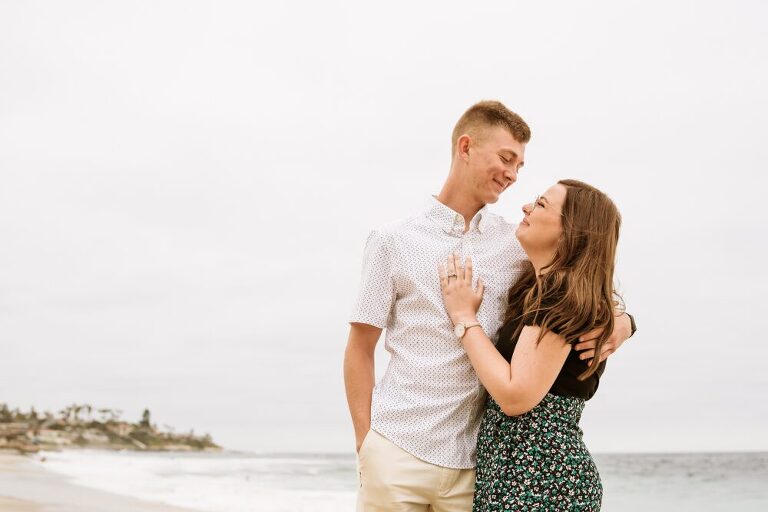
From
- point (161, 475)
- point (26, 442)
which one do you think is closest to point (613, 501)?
point (161, 475)

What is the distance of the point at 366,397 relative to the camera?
3146 millimetres

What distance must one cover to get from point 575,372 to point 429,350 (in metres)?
0.53

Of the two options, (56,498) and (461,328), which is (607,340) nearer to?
(461,328)

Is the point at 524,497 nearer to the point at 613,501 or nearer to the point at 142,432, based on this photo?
the point at 613,501

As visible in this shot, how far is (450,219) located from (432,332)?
0.47 meters

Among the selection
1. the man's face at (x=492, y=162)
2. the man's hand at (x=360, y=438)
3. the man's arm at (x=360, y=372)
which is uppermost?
the man's face at (x=492, y=162)

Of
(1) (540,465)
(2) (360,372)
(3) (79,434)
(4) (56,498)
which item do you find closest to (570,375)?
(1) (540,465)

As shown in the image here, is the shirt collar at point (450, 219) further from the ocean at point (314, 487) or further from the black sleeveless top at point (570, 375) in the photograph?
the ocean at point (314, 487)

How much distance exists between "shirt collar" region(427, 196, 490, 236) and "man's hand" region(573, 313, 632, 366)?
0.63 m

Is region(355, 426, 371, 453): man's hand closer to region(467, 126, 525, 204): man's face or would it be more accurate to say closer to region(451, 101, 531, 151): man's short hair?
region(467, 126, 525, 204): man's face

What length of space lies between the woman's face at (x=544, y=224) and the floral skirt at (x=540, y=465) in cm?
53

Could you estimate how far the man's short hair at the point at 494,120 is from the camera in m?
3.28

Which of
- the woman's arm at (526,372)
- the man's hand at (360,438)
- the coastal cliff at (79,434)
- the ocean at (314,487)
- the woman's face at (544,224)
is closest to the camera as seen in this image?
the woman's arm at (526,372)

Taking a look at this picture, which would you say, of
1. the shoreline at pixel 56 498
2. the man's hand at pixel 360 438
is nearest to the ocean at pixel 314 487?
the shoreline at pixel 56 498
